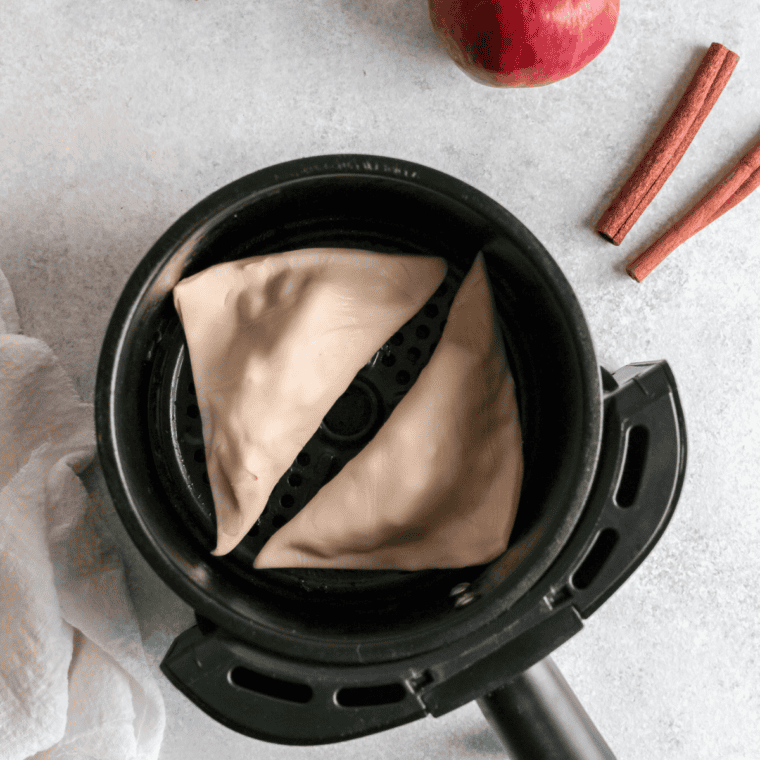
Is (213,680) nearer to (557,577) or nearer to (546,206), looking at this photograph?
(557,577)

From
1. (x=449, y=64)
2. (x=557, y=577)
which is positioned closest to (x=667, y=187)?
(x=449, y=64)

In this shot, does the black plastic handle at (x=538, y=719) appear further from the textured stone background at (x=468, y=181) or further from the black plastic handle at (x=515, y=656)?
the textured stone background at (x=468, y=181)

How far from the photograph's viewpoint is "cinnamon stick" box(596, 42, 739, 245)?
577 mm

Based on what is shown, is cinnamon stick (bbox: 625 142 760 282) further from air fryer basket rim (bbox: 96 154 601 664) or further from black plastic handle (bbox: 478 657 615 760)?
black plastic handle (bbox: 478 657 615 760)

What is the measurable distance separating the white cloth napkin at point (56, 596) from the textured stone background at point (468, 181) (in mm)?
25

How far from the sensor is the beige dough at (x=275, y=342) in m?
0.49

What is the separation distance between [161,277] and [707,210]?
47 centimetres

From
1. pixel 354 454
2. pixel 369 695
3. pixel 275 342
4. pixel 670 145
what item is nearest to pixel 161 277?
pixel 275 342

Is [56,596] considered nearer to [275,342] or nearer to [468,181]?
[275,342]

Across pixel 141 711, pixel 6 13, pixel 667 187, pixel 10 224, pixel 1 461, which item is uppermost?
pixel 667 187

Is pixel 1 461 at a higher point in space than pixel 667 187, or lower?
lower

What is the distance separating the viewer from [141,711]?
0.57 metres

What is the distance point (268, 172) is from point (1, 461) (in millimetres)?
352

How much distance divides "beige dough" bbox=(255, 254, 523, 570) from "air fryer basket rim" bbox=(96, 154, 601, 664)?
9 cm
